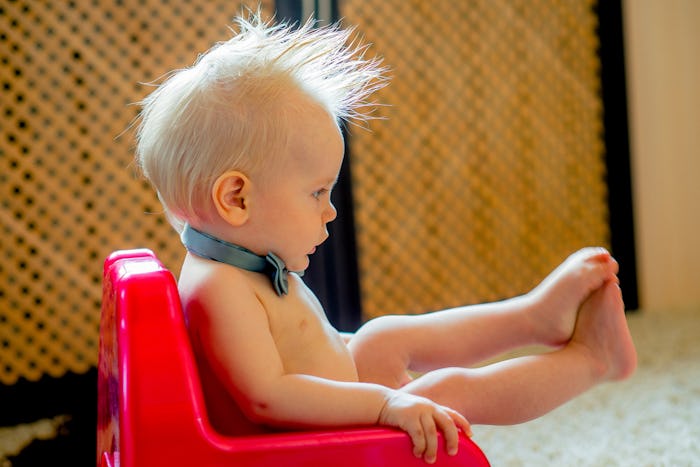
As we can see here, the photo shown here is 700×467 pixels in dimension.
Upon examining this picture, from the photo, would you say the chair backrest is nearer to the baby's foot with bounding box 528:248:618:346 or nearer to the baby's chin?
the baby's chin

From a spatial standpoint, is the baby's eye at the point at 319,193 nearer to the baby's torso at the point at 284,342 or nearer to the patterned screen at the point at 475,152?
the baby's torso at the point at 284,342

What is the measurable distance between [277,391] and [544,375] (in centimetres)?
31

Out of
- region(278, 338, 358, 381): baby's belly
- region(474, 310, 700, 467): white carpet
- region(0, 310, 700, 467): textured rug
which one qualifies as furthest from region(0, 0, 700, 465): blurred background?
region(278, 338, 358, 381): baby's belly

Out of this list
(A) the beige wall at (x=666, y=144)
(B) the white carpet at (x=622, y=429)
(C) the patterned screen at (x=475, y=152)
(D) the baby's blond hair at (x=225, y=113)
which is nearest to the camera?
(D) the baby's blond hair at (x=225, y=113)

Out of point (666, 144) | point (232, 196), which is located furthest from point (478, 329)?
point (666, 144)

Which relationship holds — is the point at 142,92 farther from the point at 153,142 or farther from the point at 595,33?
the point at 595,33

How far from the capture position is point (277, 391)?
665mm

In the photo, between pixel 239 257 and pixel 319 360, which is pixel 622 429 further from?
pixel 239 257

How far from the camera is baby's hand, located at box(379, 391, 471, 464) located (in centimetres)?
64

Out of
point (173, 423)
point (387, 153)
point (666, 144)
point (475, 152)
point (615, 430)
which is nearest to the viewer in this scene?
point (173, 423)

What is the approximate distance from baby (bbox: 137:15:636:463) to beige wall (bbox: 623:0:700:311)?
151 centimetres

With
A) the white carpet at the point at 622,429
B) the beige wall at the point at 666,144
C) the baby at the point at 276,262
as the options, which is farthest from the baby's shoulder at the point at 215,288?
the beige wall at the point at 666,144

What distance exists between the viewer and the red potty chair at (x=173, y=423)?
0.61m

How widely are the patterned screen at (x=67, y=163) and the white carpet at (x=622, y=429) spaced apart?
3.04 feet
